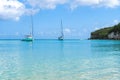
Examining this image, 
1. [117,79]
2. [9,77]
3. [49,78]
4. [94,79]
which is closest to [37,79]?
[49,78]

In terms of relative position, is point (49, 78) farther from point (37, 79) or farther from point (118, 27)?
point (118, 27)

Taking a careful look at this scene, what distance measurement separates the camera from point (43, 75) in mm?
21641

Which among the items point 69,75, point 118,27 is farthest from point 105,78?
point 118,27

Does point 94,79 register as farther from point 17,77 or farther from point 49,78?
point 17,77

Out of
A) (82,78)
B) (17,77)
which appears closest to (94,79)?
(82,78)

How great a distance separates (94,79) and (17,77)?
18.6 ft

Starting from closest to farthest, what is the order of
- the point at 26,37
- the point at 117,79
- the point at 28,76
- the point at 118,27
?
the point at 117,79
the point at 28,76
the point at 26,37
the point at 118,27

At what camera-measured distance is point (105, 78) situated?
20.1 meters

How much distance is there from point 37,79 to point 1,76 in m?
3.19

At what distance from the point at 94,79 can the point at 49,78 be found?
10.5 feet

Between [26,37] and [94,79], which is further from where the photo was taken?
[26,37]

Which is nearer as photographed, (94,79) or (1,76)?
(94,79)

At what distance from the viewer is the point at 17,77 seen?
818 inches

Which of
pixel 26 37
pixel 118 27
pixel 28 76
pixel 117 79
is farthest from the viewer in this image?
pixel 118 27
